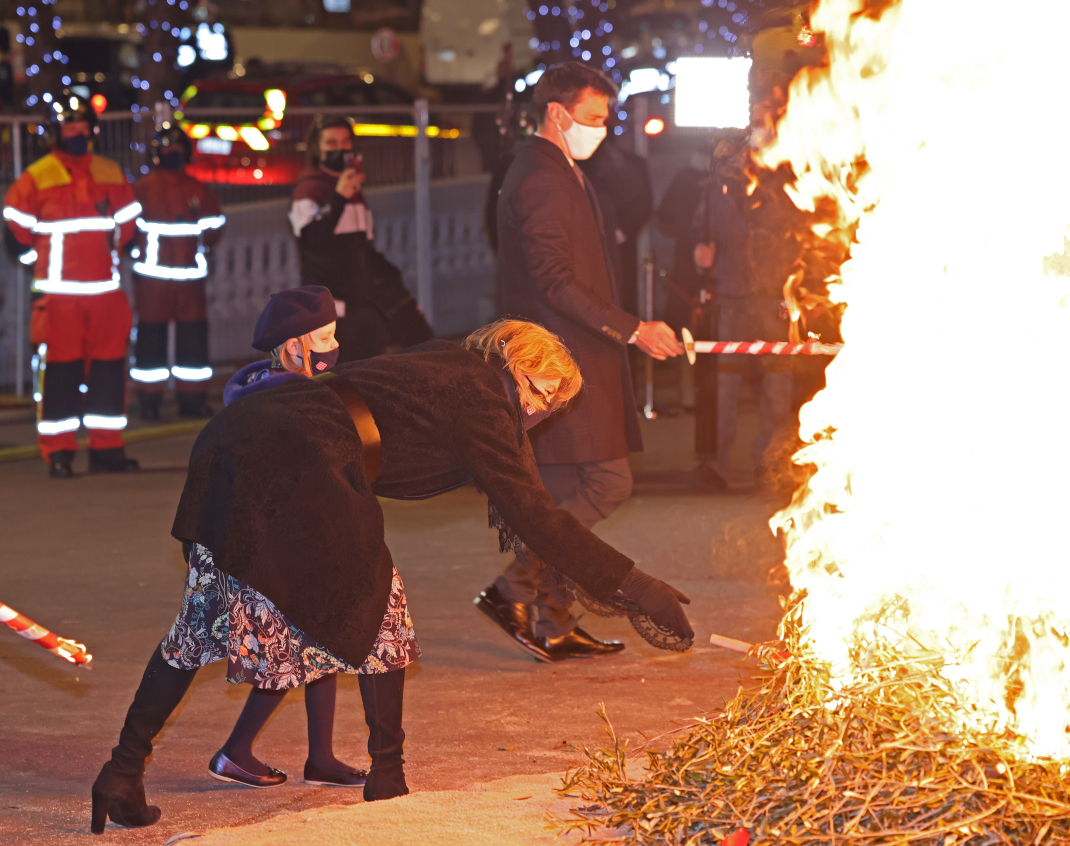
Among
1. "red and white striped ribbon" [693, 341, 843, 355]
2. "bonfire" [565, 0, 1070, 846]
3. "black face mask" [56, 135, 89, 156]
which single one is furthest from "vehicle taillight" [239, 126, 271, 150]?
"bonfire" [565, 0, 1070, 846]

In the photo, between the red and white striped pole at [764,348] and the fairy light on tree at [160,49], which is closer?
the red and white striped pole at [764,348]

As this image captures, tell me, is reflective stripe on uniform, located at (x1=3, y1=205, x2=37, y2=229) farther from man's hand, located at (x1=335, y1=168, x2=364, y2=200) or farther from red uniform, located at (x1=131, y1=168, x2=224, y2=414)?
man's hand, located at (x1=335, y1=168, x2=364, y2=200)

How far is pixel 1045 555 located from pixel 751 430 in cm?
807

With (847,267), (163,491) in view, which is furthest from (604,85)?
(163,491)

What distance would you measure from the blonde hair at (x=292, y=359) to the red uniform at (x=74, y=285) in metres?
5.62

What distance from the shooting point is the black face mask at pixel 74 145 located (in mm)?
9508

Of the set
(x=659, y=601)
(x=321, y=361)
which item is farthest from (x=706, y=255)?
(x=659, y=601)

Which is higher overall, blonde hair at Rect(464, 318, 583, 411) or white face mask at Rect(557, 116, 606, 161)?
white face mask at Rect(557, 116, 606, 161)

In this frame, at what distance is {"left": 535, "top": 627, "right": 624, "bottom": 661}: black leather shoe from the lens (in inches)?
232

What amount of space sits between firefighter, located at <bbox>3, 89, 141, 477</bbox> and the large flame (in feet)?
21.9

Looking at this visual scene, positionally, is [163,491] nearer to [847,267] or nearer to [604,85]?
[604,85]

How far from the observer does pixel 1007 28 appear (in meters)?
3.70

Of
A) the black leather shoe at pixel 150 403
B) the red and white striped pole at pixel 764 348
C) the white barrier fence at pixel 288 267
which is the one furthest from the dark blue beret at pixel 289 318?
the white barrier fence at pixel 288 267

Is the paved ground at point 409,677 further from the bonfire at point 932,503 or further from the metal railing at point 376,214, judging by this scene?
the metal railing at point 376,214
